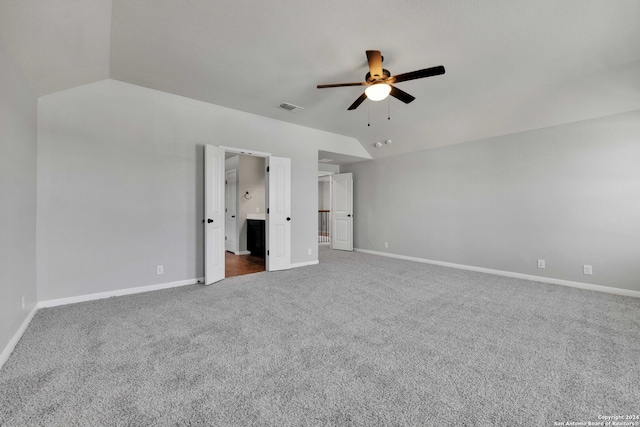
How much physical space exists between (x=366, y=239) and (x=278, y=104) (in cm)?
407

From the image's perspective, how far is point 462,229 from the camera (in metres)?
5.13

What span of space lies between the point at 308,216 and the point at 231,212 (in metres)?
2.54

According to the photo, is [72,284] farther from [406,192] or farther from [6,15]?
[406,192]

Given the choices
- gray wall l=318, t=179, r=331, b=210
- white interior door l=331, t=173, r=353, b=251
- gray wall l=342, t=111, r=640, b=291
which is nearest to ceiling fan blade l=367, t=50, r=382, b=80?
gray wall l=342, t=111, r=640, b=291

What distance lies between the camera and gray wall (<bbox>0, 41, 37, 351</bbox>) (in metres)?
2.02

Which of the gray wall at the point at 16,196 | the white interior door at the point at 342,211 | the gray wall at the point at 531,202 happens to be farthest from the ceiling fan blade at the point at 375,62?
the white interior door at the point at 342,211

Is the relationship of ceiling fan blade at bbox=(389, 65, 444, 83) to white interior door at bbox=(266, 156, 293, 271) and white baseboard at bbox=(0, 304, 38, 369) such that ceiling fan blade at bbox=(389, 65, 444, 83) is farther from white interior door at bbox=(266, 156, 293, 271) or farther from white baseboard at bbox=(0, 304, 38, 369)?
white baseboard at bbox=(0, 304, 38, 369)

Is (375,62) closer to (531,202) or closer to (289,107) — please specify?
(289,107)

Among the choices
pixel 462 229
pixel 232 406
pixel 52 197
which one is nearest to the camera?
pixel 232 406

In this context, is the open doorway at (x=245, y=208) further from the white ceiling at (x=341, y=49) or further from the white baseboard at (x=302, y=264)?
the white ceiling at (x=341, y=49)

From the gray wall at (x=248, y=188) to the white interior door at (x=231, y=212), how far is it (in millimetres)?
183

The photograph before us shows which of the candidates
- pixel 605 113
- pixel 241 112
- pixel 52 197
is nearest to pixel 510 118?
pixel 605 113

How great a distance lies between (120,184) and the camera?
3.45 meters

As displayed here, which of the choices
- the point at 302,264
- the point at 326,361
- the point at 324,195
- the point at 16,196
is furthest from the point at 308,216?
the point at 324,195
